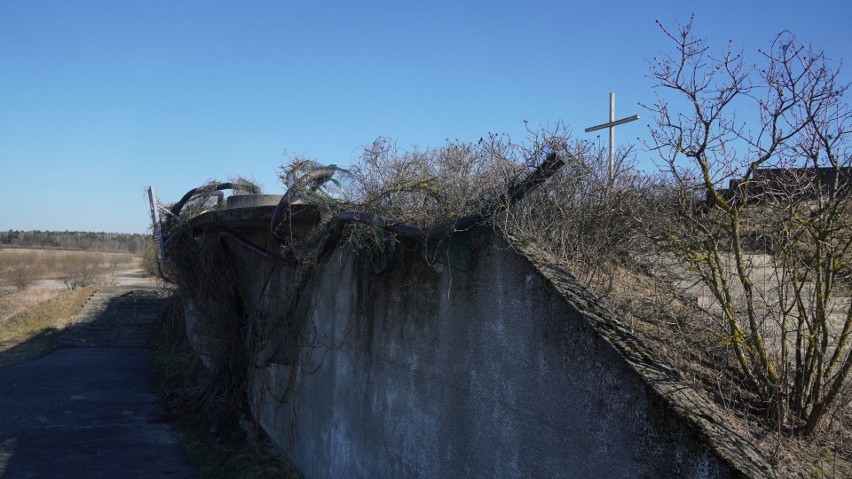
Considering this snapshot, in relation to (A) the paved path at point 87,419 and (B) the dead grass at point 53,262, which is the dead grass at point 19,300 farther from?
(B) the dead grass at point 53,262

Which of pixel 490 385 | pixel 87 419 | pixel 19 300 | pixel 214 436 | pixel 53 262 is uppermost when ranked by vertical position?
pixel 490 385

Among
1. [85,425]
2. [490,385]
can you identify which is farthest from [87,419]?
[490,385]

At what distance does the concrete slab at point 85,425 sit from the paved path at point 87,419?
0.5 inches

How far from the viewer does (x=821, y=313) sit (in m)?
2.88

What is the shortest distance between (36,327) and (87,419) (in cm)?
1423

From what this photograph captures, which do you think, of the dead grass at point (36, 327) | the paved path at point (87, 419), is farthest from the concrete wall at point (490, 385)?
the dead grass at point (36, 327)

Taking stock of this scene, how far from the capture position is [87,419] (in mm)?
11664

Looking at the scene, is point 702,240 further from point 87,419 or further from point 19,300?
point 19,300

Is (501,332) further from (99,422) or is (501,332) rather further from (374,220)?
(99,422)

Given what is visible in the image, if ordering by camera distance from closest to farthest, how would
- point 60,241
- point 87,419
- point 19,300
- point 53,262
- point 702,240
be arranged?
point 702,240 < point 87,419 < point 19,300 < point 53,262 < point 60,241

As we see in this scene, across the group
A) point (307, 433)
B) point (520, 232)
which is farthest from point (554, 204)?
Result: point (307, 433)

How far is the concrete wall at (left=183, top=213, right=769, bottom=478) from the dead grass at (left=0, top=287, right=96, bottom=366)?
1551 centimetres

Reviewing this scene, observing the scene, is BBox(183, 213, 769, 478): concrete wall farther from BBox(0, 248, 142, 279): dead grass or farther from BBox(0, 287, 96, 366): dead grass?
BBox(0, 248, 142, 279): dead grass

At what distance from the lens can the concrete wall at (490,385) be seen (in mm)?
2771
